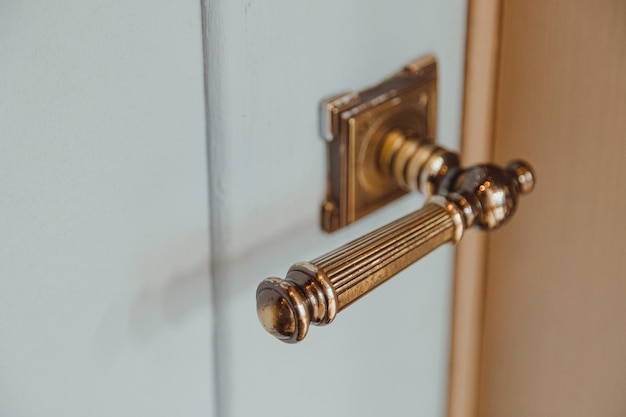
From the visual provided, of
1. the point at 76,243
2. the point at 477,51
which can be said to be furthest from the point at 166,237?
the point at 477,51

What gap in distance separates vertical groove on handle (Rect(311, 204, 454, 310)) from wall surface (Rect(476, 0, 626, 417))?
85 millimetres

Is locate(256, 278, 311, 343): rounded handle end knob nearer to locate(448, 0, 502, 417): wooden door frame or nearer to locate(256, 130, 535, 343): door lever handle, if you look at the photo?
locate(256, 130, 535, 343): door lever handle

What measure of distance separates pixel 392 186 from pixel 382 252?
79 mm

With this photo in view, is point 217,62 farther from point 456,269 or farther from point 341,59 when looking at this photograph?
point 456,269

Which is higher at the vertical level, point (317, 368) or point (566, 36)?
point (566, 36)

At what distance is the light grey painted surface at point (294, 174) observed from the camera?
286 millimetres

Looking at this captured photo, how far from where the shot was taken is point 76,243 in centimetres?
26

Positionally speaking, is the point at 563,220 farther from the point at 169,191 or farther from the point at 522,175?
the point at 169,191

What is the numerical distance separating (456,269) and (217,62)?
188mm

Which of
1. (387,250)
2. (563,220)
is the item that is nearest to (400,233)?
(387,250)

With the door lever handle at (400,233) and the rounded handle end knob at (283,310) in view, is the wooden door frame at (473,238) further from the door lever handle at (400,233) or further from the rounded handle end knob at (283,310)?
the rounded handle end knob at (283,310)

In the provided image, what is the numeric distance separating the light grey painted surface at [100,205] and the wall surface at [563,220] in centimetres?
16

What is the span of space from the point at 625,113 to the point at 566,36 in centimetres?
4

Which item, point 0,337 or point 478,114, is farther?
point 478,114
